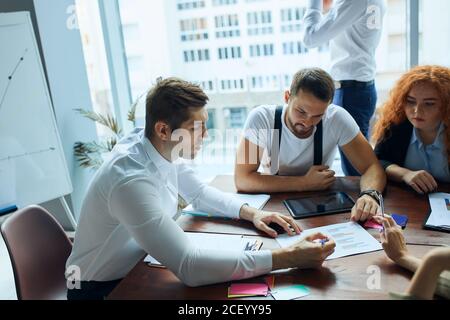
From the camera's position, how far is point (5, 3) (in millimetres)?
2730

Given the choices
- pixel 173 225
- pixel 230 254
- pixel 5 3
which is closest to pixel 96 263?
pixel 173 225

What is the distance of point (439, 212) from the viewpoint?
1380 mm

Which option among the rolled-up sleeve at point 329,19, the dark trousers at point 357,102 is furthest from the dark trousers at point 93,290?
the rolled-up sleeve at point 329,19

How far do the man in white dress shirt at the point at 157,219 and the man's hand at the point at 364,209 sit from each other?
224 mm

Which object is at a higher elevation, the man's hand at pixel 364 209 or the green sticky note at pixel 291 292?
the man's hand at pixel 364 209

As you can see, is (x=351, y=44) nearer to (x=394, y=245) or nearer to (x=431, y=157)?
Answer: (x=431, y=157)

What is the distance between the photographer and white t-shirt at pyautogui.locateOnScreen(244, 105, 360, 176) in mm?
1815

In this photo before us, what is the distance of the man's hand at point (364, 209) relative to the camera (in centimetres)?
137

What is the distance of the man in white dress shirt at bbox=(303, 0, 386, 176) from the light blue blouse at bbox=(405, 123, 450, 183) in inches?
16.2

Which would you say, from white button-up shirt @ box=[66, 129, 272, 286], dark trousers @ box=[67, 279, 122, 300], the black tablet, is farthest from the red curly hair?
dark trousers @ box=[67, 279, 122, 300]

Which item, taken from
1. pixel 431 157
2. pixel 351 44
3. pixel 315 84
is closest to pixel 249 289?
pixel 315 84

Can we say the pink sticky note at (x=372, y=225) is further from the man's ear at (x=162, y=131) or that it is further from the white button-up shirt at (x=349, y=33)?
the white button-up shirt at (x=349, y=33)

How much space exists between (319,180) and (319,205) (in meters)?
0.18

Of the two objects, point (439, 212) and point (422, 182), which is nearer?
point (439, 212)
